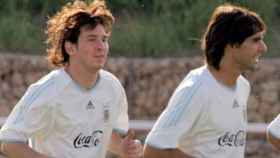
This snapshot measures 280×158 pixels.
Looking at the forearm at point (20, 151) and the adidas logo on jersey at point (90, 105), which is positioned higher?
the adidas logo on jersey at point (90, 105)

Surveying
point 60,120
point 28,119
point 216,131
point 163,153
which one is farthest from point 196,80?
point 28,119

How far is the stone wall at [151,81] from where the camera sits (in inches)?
488

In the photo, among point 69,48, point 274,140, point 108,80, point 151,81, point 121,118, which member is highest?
point 69,48

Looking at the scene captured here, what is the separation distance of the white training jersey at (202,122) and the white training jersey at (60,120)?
15.9 inches

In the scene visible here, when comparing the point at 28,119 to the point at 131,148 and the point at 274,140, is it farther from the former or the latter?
the point at 274,140

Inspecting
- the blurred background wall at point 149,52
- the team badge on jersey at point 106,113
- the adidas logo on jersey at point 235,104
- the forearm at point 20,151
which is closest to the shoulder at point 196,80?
the adidas logo on jersey at point 235,104

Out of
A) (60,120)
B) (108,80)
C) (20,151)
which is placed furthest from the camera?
(108,80)

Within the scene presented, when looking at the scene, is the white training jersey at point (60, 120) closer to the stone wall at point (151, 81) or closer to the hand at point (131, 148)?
the hand at point (131, 148)

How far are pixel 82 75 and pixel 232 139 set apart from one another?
86cm

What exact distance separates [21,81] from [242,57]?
6560mm

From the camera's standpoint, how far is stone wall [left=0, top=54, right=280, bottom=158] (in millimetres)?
12391

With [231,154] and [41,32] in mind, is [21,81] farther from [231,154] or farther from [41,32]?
[231,154]

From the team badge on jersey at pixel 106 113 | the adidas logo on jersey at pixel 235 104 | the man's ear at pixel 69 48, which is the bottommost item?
the team badge on jersey at pixel 106 113

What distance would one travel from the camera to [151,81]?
1252 centimetres
